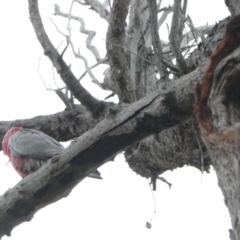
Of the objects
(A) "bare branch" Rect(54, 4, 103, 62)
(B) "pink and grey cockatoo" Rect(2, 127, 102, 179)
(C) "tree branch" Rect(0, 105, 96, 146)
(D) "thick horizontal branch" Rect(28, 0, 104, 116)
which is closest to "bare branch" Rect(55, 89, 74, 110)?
(C) "tree branch" Rect(0, 105, 96, 146)

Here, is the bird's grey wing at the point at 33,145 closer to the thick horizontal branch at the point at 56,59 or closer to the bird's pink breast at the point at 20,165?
the bird's pink breast at the point at 20,165

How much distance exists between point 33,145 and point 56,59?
1331 mm

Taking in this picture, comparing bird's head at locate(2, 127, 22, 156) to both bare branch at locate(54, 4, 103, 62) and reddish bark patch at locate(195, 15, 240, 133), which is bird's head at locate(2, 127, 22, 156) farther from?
reddish bark patch at locate(195, 15, 240, 133)

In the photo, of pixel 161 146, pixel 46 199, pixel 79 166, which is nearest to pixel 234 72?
pixel 79 166

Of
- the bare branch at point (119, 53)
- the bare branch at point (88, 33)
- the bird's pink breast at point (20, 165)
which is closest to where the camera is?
the bare branch at point (119, 53)

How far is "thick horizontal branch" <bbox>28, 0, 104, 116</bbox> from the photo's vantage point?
3.47 meters

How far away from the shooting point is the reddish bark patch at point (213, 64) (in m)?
1.83

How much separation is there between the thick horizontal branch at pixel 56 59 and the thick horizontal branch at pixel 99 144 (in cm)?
76

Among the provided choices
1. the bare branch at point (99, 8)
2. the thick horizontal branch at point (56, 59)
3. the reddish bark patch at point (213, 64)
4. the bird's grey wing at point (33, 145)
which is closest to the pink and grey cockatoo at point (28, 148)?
the bird's grey wing at point (33, 145)

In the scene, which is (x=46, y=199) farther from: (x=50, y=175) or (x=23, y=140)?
(x=23, y=140)

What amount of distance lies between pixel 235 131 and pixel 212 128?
0.46 ft

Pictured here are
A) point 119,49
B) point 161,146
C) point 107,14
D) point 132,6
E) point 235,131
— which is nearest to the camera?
point 235,131

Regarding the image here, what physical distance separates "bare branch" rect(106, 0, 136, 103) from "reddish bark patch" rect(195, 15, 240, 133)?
5.49ft

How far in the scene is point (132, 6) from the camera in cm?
457
